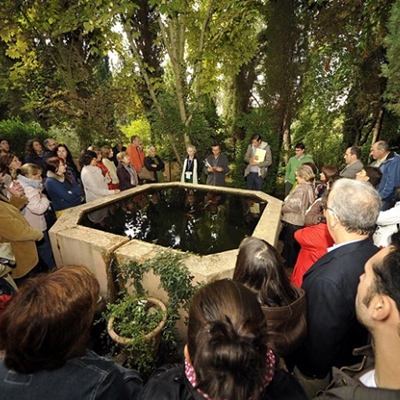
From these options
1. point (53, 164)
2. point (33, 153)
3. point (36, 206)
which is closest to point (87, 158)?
point (53, 164)

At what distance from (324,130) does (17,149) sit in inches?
465

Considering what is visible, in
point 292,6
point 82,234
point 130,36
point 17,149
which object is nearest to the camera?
point 82,234

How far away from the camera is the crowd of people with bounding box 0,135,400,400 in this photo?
912mm

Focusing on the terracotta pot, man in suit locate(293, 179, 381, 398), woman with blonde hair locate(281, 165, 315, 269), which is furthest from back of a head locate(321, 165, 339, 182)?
the terracotta pot

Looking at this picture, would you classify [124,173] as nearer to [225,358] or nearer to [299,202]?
[299,202]

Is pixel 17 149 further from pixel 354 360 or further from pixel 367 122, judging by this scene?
pixel 367 122

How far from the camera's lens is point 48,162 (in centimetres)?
391

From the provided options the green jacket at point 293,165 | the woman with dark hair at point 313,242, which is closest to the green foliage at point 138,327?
the woman with dark hair at point 313,242

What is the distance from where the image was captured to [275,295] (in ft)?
5.42

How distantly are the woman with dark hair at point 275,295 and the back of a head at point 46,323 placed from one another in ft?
3.28

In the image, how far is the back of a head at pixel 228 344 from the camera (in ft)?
2.68

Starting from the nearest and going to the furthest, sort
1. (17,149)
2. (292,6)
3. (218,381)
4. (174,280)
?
(218,381) → (174,280) → (292,6) → (17,149)

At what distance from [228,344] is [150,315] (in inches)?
78.2

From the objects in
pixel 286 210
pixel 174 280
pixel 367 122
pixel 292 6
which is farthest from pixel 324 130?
pixel 174 280
